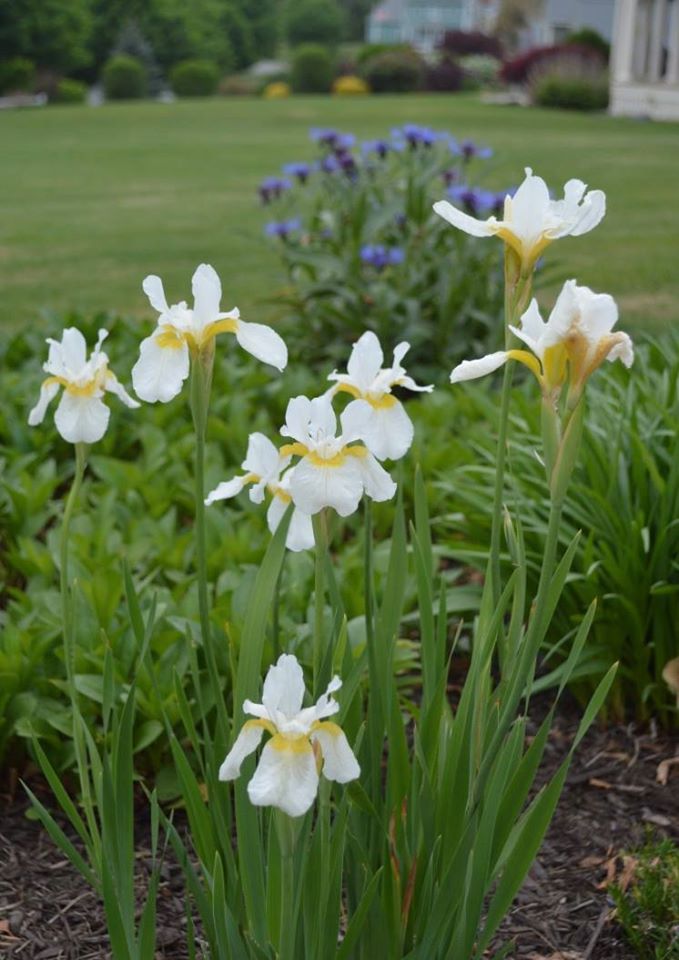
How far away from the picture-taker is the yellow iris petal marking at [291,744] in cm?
123

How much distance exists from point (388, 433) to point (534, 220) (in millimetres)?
300

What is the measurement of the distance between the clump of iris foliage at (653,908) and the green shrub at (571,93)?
80.4 feet

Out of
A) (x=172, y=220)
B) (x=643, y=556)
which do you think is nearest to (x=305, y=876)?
(x=643, y=556)

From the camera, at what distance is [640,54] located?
81.3 feet

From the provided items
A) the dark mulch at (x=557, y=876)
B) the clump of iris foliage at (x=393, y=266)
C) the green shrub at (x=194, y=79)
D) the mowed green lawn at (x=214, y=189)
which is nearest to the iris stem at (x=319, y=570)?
the dark mulch at (x=557, y=876)

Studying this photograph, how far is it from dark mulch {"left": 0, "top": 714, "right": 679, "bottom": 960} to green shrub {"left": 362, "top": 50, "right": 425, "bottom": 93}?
30.1 metres

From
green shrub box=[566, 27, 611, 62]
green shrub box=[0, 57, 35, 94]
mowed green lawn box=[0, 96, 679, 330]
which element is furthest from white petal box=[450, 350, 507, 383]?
green shrub box=[566, 27, 611, 62]

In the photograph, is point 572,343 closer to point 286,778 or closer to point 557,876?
point 286,778

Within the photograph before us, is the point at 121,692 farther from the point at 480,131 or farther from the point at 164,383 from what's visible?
the point at 480,131

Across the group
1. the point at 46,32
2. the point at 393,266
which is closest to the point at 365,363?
the point at 393,266

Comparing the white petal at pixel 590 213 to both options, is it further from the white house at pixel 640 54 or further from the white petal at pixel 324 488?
the white house at pixel 640 54

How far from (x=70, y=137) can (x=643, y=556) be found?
17.1 metres

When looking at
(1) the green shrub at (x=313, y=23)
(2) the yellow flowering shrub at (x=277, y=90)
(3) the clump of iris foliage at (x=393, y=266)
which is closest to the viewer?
(3) the clump of iris foliage at (x=393, y=266)

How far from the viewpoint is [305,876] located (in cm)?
151
